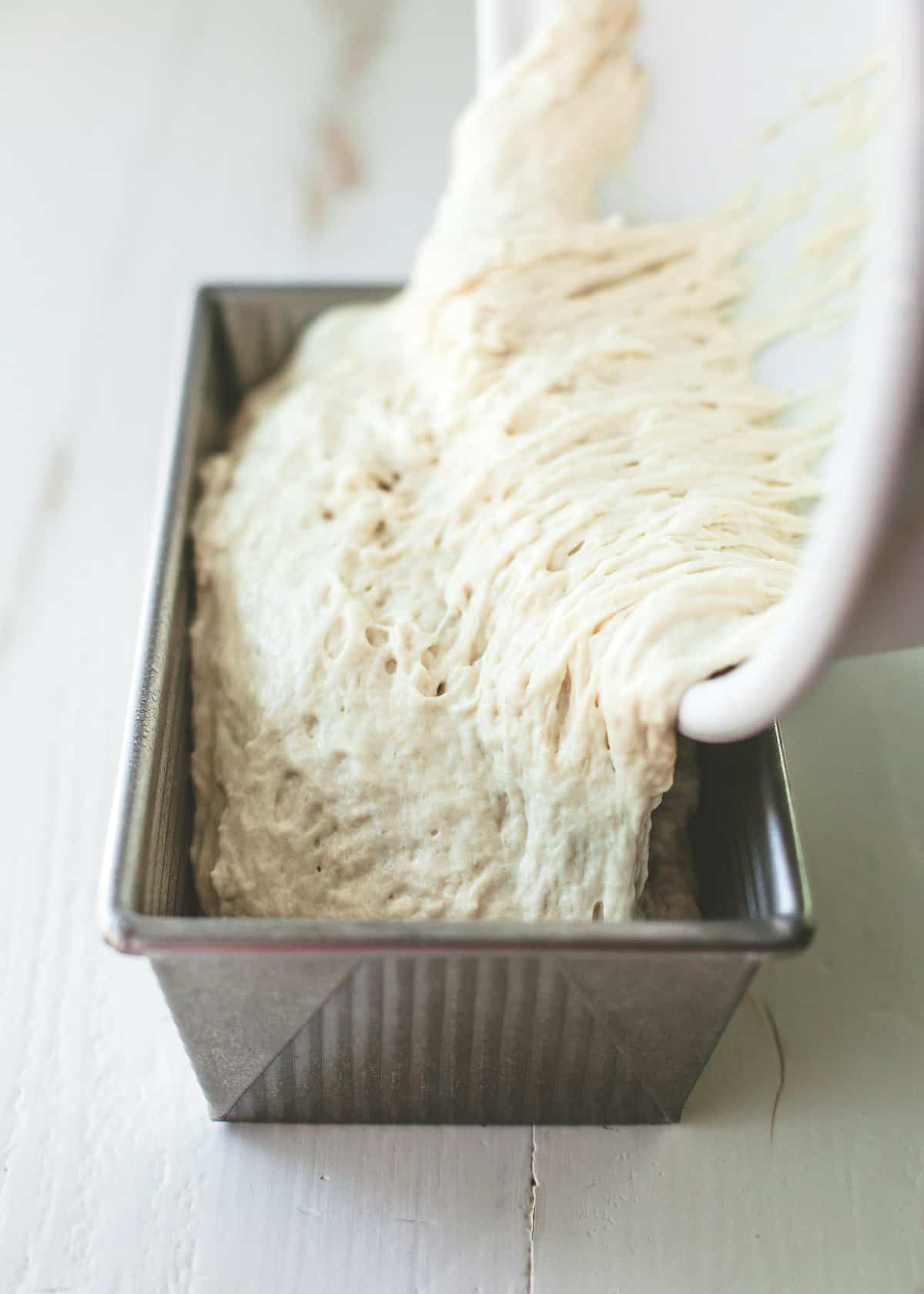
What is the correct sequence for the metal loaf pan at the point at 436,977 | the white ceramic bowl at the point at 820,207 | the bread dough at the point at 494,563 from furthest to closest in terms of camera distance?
the bread dough at the point at 494,563 < the metal loaf pan at the point at 436,977 < the white ceramic bowl at the point at 820,207

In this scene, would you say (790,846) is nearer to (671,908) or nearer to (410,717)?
(671,908)

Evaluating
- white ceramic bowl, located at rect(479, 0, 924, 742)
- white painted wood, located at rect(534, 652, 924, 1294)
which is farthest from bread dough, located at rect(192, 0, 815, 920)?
white painted wood, located at rect(534, 652, 924, 1294)

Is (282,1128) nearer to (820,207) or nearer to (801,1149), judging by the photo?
(801,1149)

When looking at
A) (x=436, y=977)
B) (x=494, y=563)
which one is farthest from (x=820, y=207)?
(x=436, y=977)

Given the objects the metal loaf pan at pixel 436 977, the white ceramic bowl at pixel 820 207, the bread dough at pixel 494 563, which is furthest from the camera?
the bread dough at pixel 494 563

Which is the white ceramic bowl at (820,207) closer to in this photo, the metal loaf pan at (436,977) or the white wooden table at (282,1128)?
the metal loaf pan at (436,977)

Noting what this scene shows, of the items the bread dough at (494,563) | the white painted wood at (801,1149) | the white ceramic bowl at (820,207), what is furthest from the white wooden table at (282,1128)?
the white ceramic bowl at (820,207)

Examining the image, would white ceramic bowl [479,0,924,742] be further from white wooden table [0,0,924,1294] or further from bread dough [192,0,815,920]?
white wooden table [0,0,924,1294]
